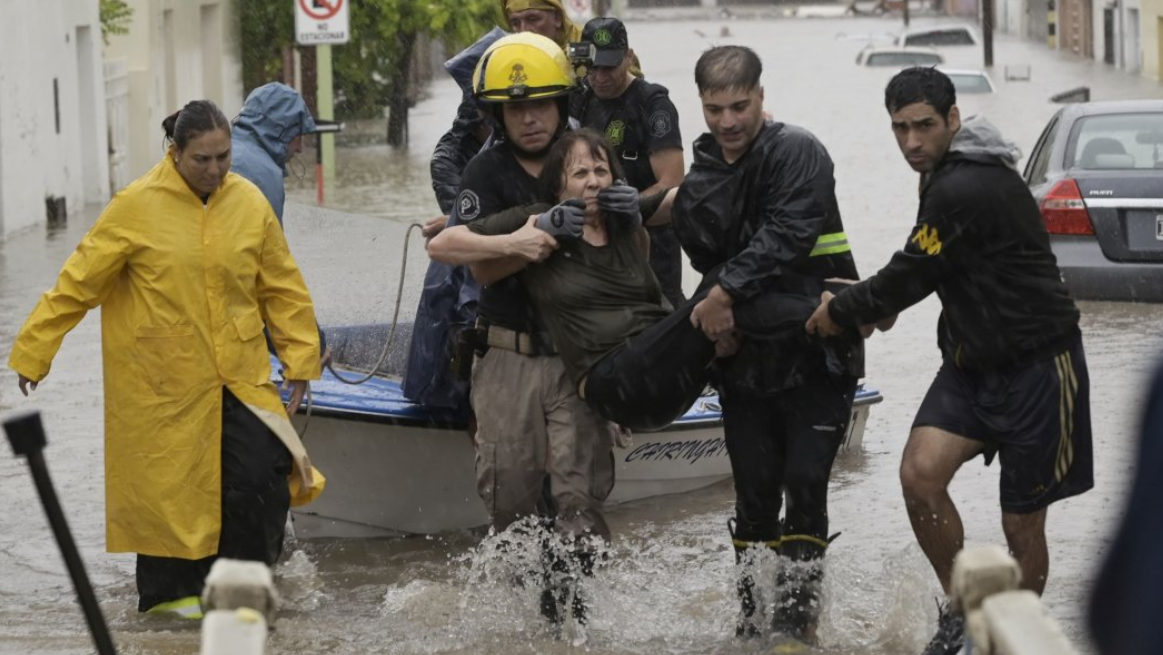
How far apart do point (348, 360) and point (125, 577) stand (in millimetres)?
1615

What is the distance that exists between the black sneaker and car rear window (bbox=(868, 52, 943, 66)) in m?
37.3

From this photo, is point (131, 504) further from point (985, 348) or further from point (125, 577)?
point (985, 348)

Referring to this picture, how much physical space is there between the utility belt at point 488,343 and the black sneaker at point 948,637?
4.78ft

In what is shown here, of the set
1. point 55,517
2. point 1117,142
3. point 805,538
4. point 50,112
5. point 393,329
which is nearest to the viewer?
point 55,517

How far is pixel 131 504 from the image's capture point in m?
6.63

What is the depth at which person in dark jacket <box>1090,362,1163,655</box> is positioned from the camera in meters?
2.55

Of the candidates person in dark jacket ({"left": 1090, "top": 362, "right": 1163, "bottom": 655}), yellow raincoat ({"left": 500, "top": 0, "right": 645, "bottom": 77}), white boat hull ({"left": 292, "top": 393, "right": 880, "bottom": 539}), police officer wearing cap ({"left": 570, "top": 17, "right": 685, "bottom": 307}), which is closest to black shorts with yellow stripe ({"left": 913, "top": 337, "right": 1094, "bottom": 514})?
police officer wearing cap ({"left": 570, "top": 17, "right": 685, "bottom": 307})

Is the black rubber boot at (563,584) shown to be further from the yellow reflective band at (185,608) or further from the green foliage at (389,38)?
the green foliage at (389,38)

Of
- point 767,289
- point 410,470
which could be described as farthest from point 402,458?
point 767,289

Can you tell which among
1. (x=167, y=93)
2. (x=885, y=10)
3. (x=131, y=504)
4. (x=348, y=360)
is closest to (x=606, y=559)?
(x=131, y=504)

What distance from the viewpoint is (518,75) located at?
20.5ft

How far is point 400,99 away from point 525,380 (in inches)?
1046

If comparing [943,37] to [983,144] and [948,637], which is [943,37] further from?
[948,637]

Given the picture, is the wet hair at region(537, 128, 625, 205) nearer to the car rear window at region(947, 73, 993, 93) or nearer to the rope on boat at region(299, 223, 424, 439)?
A: the rope on boat at region(299, 223, 424, 439)
